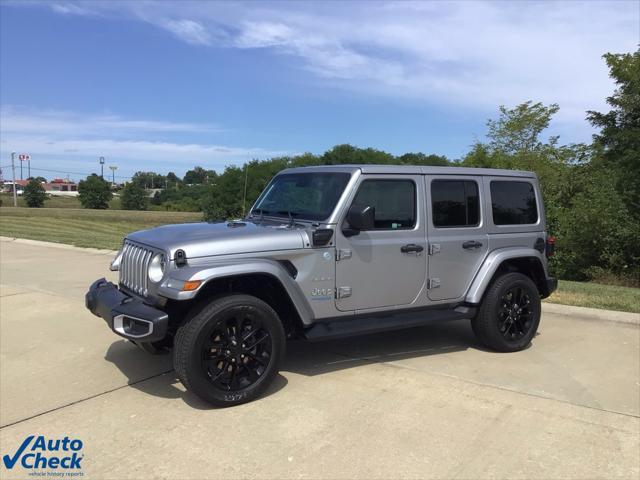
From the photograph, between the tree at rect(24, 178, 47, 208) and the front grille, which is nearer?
the front grille

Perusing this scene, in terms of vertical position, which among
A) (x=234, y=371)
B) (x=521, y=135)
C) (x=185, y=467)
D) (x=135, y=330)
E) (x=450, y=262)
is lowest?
(x=185, y=467)

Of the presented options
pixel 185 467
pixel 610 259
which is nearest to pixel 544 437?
pixel 185 467

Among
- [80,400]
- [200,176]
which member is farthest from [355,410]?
[200,176]

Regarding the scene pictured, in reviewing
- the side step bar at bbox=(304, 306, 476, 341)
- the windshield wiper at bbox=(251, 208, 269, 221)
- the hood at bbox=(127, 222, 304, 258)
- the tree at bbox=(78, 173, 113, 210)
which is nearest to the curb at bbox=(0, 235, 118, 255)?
the windshield wiper at bbox=(251, 208, 269, 221)

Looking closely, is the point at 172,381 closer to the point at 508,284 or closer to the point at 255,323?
the point at 255,323

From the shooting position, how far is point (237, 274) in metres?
3.81

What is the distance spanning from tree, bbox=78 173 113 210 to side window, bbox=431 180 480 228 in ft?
300

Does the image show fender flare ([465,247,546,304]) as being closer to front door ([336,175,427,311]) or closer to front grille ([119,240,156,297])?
front door ([336,175,427,311])

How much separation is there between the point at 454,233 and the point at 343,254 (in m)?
1.26

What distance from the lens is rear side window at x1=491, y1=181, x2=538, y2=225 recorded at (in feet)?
17.6

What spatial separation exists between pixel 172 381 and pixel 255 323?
100cm

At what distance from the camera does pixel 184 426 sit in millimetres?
3570

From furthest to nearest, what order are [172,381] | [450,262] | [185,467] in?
[450,262] < [172,381] < [185,467]

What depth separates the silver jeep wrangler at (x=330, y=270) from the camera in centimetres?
381
